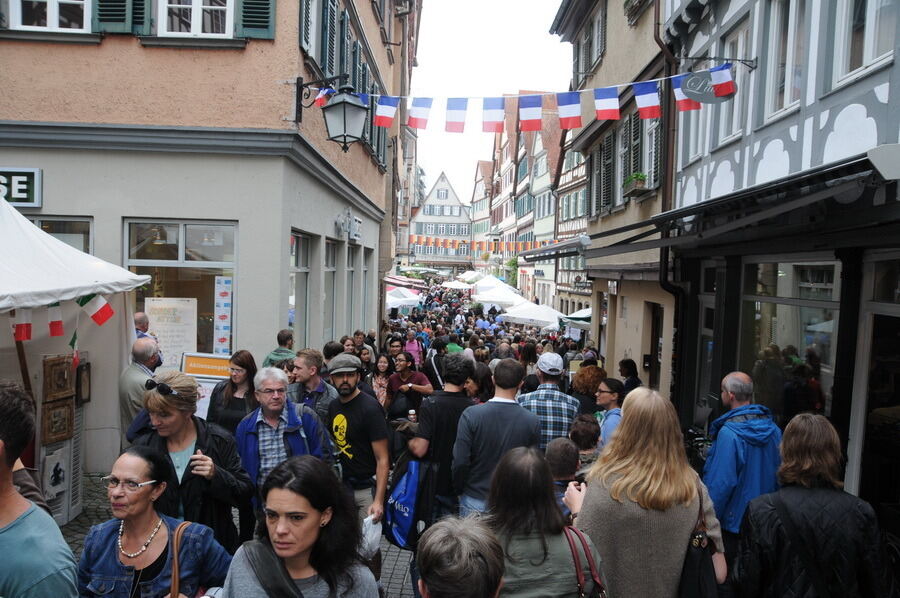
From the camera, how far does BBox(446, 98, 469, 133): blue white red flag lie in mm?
9039

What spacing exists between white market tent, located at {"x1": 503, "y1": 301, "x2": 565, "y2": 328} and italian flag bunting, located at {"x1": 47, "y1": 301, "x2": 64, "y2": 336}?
15.5m

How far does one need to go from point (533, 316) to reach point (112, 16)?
1468 cm

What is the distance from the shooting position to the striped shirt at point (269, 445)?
464 cm

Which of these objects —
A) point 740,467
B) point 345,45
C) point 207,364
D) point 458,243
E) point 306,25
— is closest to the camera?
point 740,467

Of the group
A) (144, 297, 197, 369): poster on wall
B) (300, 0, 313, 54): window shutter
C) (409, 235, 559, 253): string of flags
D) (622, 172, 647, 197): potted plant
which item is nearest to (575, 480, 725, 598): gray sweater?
(144, 297, 197, 369): poster on wall

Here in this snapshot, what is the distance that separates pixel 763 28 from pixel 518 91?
47.1 metres

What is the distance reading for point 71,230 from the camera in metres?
9.02

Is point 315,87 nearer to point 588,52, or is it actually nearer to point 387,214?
point 588,52

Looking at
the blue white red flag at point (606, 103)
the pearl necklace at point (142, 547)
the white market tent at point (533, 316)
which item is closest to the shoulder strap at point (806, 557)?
the pearl necklace at point (142, 547)

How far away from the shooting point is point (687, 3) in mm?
10852

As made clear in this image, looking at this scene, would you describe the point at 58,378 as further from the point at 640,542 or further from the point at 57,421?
the point at 640,542

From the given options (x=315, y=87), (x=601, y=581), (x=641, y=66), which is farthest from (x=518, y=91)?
(x=601, y=581)

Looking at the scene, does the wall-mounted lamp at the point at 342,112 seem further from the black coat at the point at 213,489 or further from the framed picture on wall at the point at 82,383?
the black coat at the point at 213,489

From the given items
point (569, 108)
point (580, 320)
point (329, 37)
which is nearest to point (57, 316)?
point (569, 108)
